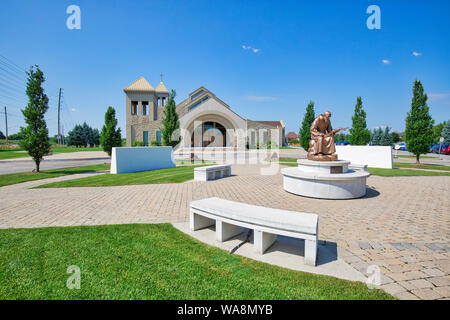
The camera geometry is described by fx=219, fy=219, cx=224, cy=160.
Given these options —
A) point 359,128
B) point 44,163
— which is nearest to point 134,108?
point 44,163

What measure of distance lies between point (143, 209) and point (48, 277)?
3416 mm

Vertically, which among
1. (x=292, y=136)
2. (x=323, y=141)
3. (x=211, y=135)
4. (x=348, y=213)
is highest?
(x=292, y=136)

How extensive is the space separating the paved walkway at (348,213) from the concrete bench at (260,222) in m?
0.84

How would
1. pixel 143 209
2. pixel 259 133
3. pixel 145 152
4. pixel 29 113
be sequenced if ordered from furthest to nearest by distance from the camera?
pixel 259 133, pixel 145 152, pixel 29 113, pixel 143 209

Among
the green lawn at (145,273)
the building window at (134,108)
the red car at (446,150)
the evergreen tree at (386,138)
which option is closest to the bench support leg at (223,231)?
the green lawn at (145,273)

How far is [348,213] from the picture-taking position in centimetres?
608

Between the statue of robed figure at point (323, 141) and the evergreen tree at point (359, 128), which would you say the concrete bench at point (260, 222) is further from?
the evergreen tree at point (359, 128)

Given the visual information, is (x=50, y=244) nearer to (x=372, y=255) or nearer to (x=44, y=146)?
(x=372, y=255)

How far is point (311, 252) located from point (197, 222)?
2.45 m

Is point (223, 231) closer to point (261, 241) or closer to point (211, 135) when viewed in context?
point (261, 241)

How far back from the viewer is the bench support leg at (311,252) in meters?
3.35
